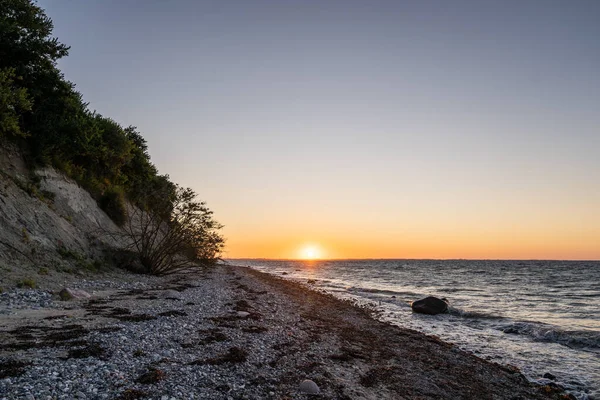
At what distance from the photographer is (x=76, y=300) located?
14.5 metres

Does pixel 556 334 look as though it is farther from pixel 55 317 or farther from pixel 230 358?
pixel 55 317

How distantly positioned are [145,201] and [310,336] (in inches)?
1143

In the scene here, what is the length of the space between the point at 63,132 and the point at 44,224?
8265 millimetres

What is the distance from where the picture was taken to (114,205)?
103 feet

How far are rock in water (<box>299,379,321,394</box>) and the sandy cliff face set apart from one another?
46.0 feet

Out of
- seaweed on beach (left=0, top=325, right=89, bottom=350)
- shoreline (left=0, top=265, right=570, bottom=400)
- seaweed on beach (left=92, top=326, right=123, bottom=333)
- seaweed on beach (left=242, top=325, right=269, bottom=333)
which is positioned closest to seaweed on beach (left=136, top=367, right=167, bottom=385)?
shoreline (left=0, top=265, right=570, bottom=400)

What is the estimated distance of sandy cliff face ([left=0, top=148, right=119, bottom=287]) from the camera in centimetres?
1722

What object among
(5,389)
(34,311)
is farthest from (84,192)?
(5,389)

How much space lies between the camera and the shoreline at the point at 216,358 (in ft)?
22.7

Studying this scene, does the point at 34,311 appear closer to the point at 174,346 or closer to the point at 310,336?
the point at 174,346

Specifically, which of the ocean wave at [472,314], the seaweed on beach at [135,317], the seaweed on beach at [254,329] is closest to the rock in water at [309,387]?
the seaweed on beach at [254,329]

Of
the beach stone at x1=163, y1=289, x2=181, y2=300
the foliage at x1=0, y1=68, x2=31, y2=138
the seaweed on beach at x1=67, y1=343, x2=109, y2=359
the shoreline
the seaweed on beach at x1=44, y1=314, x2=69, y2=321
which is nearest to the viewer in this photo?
the shoreline

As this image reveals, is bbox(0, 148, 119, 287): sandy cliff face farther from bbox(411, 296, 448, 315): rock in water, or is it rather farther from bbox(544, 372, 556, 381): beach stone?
bbox(411, 296, 448, 315): rock in water

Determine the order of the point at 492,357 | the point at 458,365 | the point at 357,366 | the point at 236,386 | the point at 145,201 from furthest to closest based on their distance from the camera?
the point at 145,201, the point at 492,357, the point at 458,365, the point at 357,366, the point at 236,386
